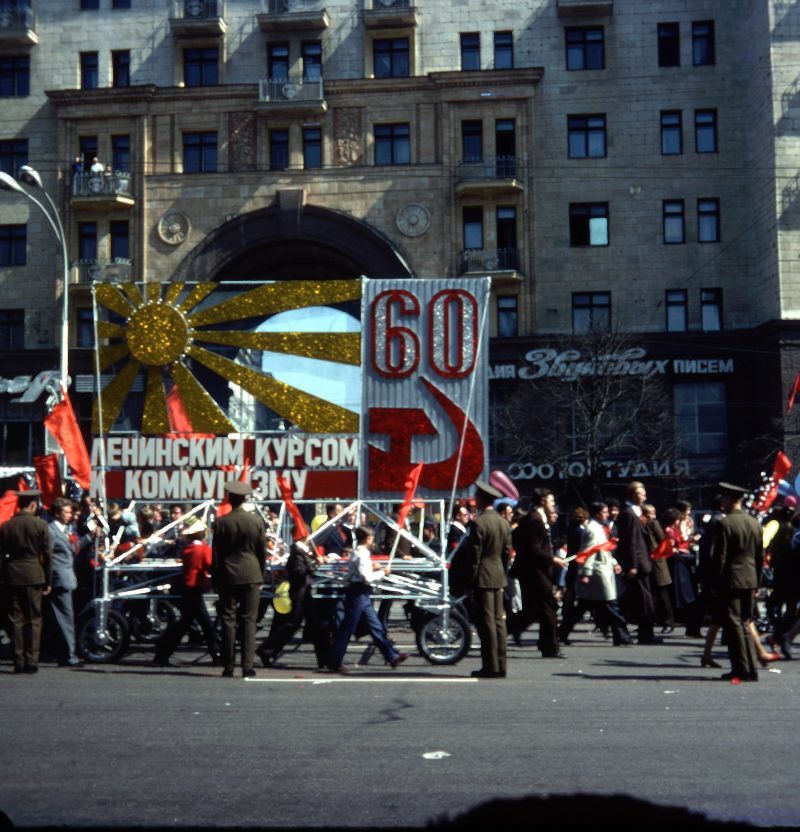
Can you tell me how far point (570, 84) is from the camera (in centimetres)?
4153

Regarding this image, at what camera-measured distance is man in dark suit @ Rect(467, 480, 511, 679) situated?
12.2 m

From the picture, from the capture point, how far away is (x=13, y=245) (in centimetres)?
4278

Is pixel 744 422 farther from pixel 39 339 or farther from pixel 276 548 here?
pixel 276 548

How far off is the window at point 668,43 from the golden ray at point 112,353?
2991 cm

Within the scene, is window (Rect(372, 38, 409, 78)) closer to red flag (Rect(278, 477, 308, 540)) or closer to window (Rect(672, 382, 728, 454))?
window (Rect(672, 382, 728, 454))

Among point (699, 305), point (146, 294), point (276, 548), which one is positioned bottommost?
point (276, 548)

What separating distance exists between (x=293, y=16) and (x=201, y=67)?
3513 mm

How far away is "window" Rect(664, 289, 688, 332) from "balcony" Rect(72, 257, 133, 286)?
662 inches

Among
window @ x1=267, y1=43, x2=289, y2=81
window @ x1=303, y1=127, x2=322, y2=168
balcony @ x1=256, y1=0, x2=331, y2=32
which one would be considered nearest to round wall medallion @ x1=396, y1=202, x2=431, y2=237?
window @ x1=303, y1=127, x2=322, y2=168

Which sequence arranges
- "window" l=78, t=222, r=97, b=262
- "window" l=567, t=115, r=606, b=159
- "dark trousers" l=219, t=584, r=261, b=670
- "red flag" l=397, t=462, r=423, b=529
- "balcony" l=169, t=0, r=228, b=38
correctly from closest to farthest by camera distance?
"dark trousers" l=219, t=584, r=261, b=670
"red flag" l=397, t=462, r=423, b=529
"window" l=567, t=115, r=606, b=159
"balcony" l=169, t=0, r=228, b=38
"window" l=78, t=222, r=97, b=262

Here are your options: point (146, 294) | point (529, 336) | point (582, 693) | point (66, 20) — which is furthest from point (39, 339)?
point (582, 693)

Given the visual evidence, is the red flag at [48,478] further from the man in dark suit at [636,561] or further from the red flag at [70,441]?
the man in dark suit at [636,561]

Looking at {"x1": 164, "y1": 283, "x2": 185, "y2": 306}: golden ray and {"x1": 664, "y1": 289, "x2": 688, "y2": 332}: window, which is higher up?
{"x1": 664, "y1": 289, "x2": 688, "y2": 332}: window

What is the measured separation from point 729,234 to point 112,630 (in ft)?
101
